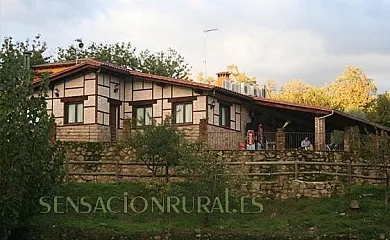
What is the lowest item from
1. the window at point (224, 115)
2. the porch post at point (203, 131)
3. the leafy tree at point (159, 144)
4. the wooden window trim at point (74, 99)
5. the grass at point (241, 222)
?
the grass at point (241, 222)

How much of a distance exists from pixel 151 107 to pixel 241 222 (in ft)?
38.9

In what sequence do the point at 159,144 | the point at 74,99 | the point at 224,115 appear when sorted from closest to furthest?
the point at 159,144, the point at 74,99, the point at 224,115

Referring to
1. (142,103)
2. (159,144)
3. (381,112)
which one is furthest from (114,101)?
(381,112)

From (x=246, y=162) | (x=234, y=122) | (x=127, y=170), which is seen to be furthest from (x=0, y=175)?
(x=234, y=122)

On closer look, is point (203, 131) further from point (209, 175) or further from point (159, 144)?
point (209, 175)

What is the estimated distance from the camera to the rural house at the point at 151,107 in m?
33.8

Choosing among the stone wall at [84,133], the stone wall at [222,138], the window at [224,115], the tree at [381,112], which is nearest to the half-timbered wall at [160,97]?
the stone wall at [222,138]

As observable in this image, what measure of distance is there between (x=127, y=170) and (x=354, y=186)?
9.70 m

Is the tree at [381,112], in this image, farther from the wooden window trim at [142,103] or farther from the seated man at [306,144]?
the wooden window trim at [142,103]

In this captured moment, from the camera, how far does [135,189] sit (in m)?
28.1

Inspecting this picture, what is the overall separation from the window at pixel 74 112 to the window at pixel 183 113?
185 inches

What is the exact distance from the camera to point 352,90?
58.5m

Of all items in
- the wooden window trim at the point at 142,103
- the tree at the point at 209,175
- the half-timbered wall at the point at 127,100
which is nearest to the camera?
the tree at the point at 209,175

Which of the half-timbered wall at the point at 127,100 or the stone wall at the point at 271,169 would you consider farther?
the half-timbered wall at the point at 127,100
